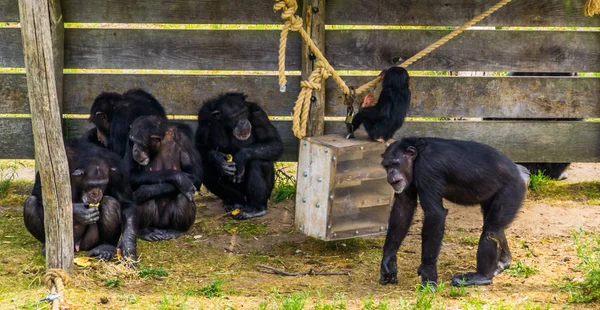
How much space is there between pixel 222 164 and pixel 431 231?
2.88 metres

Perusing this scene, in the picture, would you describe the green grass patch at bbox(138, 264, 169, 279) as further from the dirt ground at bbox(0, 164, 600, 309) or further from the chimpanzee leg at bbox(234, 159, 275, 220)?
the chimpanzee leg at bbox(234, 159, 275, 220)

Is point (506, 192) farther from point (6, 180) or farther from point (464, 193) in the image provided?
point (6, 180)

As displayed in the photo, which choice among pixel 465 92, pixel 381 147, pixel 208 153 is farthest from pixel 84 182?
pixel 465 92

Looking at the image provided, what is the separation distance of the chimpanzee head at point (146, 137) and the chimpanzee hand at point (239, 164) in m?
0.89

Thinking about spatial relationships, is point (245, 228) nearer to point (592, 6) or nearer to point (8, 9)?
point (8, 9)

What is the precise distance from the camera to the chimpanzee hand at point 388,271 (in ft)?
21.5

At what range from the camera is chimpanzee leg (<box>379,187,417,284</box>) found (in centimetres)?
656

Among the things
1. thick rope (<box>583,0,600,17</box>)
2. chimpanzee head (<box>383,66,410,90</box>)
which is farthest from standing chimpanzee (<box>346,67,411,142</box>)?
thick rope (<box>583,0,600,17</box>)

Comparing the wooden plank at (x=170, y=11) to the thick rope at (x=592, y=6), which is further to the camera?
the wooden plank at (x=170, y=11)

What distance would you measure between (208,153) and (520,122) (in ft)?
11.8

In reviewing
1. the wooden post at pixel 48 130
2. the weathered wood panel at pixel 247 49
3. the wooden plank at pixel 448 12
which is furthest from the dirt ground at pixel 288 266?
the wooden plank at pixel 448 12

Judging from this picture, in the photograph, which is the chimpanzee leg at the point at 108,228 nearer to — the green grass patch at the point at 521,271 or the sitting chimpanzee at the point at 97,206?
the sitting chimpanzee at the point at 97,206

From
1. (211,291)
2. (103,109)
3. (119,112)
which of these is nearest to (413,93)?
(119,112)

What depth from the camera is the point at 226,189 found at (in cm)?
879
